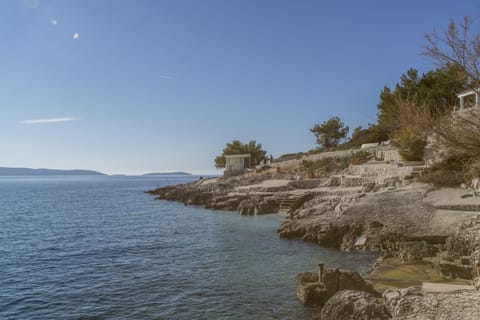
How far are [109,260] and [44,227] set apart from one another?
56.2ft

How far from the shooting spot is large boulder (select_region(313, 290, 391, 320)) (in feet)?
30.0

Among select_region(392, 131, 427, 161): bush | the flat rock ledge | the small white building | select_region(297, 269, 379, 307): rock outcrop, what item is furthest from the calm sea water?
the small white building

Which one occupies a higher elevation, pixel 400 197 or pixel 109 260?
pixel 400 197

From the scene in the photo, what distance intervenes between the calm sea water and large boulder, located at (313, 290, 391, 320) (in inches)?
49.9

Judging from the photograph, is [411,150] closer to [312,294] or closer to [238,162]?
[312,294]

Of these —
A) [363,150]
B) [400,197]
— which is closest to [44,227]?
[400,197]

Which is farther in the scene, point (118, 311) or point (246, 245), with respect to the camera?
point (246, 245)

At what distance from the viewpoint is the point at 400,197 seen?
22609 millimetres

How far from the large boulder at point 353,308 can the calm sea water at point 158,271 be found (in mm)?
1267

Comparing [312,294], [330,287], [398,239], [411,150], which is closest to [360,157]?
[411,150]

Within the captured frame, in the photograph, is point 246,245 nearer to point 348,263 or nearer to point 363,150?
point 348,263

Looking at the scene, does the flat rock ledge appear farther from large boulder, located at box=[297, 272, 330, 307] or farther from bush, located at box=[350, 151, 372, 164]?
bush, located at box=[350, 151, 372, 164]

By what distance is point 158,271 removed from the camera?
54.7ft

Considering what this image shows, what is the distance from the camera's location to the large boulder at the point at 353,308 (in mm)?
9133
